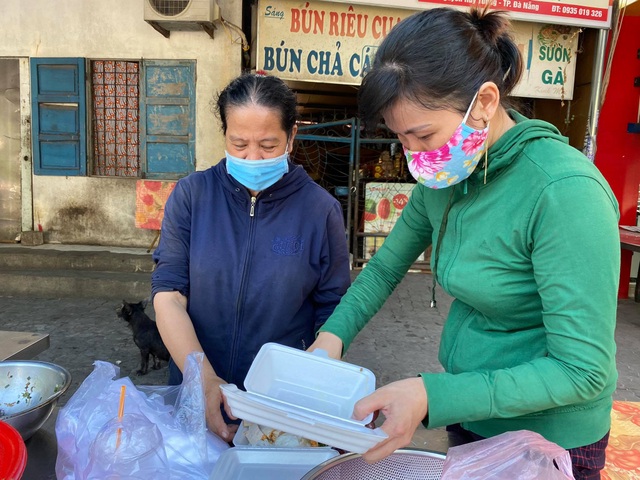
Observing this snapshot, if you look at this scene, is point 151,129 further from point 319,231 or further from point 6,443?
point 6,443

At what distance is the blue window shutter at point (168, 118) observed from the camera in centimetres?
576

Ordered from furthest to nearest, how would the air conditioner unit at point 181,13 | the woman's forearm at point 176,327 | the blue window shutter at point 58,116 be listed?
the blue window shutter at point 58,116 < the air conditioner unit at point 181,13 < the woman's forearm at point 176,327

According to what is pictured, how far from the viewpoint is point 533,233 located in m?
0.92

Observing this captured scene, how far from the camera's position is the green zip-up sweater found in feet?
2.78

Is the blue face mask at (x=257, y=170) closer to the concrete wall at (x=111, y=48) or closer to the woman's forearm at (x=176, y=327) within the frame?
the woman's forearm at (x=176, y=327)

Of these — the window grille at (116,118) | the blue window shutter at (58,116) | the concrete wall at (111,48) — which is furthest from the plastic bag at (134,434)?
the blue window shutter at (58,116)

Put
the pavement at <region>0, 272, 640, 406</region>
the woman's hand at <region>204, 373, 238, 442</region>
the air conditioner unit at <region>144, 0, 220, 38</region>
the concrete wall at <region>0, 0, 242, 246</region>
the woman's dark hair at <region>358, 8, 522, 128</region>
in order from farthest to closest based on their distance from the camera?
1. the concrete wall at <region>0, 0, 242, 246</region>
2. the air conditioner unit at <region>144, 0, 220, 38</region>
3. the pavement at <region>0, 272, 640, 406</region>
4. the woman's hand at <region>204, 373, 238, 442</region>
5. the woman's dark hair at <region>358, 8, 522, 128</region>

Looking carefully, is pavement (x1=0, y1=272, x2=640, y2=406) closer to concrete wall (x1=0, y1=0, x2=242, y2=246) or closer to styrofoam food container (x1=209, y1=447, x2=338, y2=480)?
concrete wall (x1=0, y1=0, x2=242, y2=246)

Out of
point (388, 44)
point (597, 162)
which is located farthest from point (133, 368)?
point (597, 162)

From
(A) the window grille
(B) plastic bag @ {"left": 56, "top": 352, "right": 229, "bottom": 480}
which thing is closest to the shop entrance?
(A) the window grille

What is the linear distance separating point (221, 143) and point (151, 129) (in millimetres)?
823

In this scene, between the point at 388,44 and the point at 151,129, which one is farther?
the point at 151,129

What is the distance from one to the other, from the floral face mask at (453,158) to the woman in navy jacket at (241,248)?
1.83 ft

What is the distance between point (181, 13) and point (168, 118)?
1219mm
